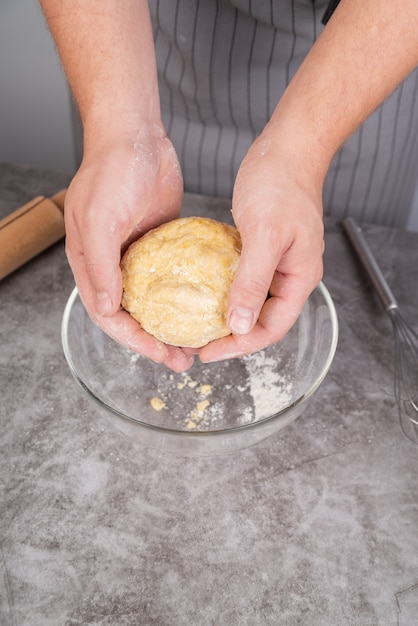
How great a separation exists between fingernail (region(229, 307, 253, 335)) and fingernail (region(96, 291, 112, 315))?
181 millimetres

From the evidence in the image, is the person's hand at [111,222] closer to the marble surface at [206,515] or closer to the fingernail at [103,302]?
the fingernail at [103,302]

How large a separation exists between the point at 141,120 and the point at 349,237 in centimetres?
61

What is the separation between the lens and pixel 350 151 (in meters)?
1.56

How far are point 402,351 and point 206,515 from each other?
51 cm

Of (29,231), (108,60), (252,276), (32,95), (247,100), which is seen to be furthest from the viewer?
(32,95)

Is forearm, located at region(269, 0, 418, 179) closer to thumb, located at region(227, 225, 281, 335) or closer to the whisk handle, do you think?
thumb, located at region(227, 225, 281, 335)

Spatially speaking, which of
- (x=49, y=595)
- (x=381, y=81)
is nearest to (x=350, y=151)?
(x=381, y=81)

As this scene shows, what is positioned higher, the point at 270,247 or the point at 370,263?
the point at 270,247

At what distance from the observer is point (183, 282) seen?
100 cm

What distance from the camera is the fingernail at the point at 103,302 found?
37.1 inches

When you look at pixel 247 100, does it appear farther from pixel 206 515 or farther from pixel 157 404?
pixel 206 515

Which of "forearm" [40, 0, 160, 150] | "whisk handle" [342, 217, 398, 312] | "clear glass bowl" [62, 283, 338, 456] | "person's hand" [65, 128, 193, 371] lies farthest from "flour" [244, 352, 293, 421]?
"forearm" [40, 0, 160, 150]

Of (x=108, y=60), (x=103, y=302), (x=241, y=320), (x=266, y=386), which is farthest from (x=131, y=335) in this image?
(x=108, y=60)

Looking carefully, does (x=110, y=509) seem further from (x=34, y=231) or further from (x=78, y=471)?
(x=34, y=231)
